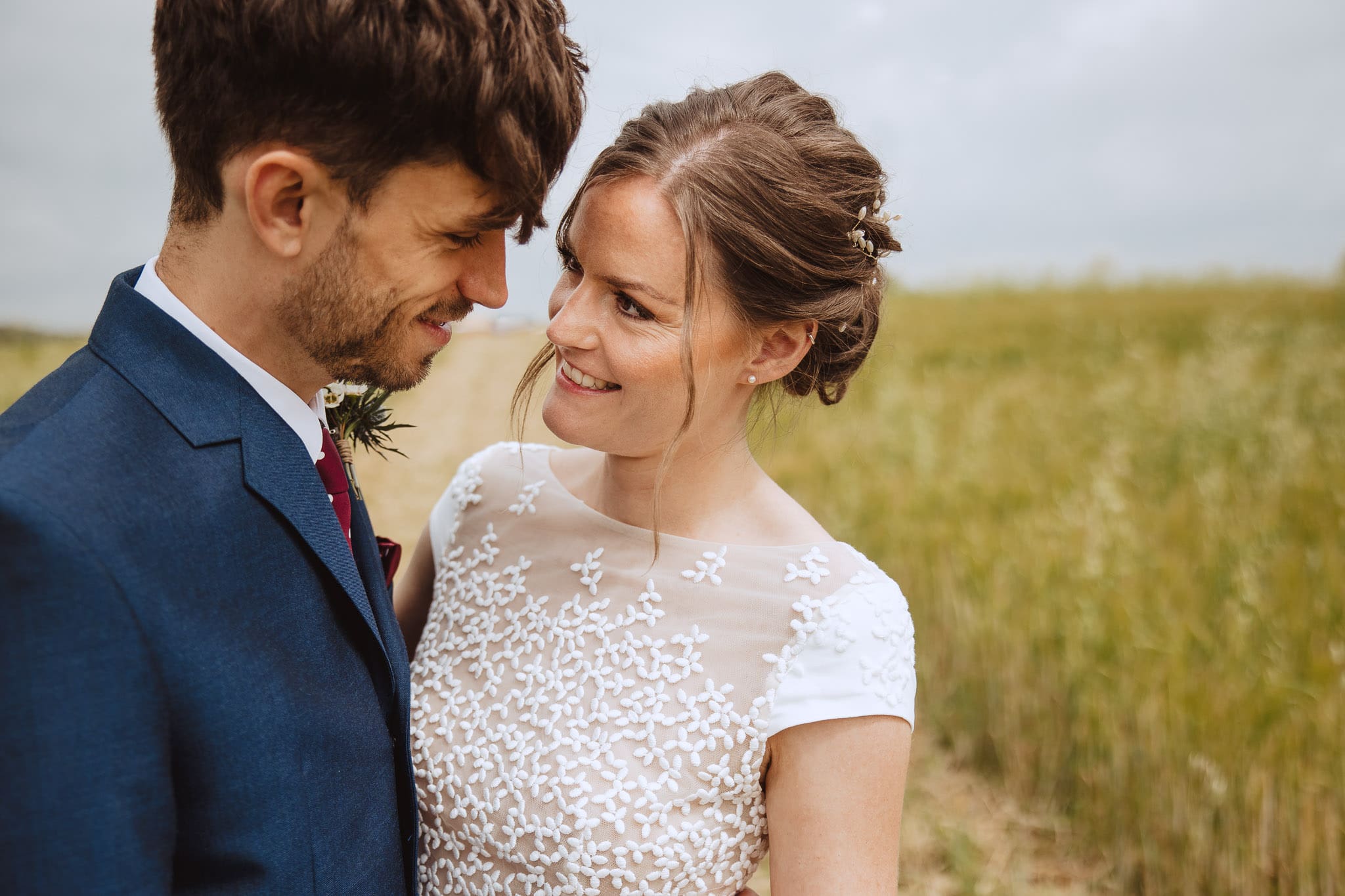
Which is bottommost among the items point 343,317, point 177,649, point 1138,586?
point 177,649

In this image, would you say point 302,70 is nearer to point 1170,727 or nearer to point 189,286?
point 189,286

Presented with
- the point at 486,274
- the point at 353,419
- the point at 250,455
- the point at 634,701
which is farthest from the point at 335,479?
the point at 634,701

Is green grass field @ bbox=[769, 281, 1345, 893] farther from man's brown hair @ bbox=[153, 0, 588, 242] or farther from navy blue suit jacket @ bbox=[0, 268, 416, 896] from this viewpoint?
navy blue suit jacket @ bbox=[0, 268, 416, 896]

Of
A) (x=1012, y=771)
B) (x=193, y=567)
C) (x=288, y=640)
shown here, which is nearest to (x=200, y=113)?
(x=193, y=567)

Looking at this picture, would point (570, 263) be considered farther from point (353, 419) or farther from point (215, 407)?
point (215, 407)

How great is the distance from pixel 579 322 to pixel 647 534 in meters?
0.57

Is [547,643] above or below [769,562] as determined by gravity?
below

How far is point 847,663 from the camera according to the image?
76.6 inches

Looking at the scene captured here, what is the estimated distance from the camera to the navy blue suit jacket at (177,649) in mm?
1250

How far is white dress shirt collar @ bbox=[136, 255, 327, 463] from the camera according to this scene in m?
1.62

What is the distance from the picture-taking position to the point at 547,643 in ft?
7.35

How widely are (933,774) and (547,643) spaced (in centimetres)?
299

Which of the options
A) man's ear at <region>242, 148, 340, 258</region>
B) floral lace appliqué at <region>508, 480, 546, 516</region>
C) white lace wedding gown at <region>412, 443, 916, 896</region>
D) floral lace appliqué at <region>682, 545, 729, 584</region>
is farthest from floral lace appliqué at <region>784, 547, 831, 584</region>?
man's ear at <region>242, 148, 340, 258</region>

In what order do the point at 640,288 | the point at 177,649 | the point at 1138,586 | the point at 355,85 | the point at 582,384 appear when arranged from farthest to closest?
the point at 1138,586
the point at 582,384
the point at 640,288
the point at 355,85
the point at 177,649
